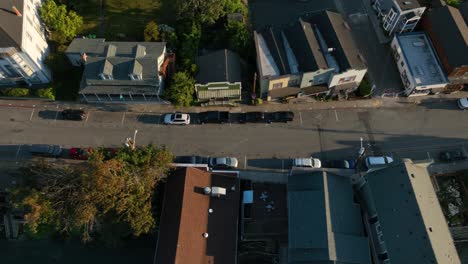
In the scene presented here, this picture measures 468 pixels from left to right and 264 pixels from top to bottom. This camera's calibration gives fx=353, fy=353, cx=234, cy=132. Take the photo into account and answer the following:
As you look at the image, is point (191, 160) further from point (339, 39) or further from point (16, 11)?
point (16, 11)

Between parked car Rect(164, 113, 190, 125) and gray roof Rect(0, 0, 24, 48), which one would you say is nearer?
gray roof Rect(0, 0, 24, 48)

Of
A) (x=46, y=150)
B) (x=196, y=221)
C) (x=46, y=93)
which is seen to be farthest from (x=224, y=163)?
(x=46, y=93)

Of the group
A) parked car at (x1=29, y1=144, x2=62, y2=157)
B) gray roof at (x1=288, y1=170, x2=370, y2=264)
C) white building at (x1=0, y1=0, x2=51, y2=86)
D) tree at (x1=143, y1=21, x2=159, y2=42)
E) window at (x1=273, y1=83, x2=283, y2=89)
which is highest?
tree at (x1=143, y1=21, x2=159, y2=42)


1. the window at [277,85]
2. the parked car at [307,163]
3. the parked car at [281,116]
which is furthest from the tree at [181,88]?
the parked car at [307,163]

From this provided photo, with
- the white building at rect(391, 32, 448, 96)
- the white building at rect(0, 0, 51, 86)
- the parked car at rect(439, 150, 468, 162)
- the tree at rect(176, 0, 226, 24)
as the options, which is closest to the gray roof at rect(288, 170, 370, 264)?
the parked car at rect(439, 150, 468, 162)

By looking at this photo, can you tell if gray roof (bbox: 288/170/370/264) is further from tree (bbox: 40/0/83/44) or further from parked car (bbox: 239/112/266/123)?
tree (bbox: 40/0/83/44)

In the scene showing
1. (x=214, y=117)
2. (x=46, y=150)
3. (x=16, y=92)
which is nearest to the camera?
(x=46, y=150)

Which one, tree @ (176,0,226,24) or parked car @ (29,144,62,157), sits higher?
tree @ (176,0,226,24)
